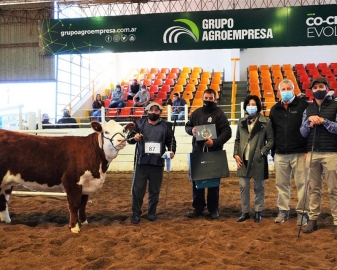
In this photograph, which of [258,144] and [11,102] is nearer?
[258,144]

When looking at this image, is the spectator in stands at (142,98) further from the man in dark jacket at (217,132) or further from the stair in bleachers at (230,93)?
the man in dark jacket at (217,132)

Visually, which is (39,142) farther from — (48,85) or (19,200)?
(48,85)

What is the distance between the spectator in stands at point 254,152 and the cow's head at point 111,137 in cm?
142

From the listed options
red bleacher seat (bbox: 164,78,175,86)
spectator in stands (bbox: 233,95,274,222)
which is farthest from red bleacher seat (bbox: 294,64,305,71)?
spectator in stands (bbox: 233,95,274,222)

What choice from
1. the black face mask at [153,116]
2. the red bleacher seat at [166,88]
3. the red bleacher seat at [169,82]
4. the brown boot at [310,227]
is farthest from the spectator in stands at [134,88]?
the brown boot at [310,227]

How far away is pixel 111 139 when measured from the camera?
4.84 m

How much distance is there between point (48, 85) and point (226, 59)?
25.0 feet

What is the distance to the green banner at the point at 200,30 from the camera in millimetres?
8738

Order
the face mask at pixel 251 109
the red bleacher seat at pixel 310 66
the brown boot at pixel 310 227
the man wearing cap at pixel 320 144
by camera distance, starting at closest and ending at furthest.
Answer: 1. the man wearing cap at pixel 320 144
2. the brown boot at pixel 310 227
3. the face mask at pixel 251 109
4. the red bleacher seat at pixel 310 66

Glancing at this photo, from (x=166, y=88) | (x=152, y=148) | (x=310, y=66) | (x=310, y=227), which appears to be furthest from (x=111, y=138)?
(x=310, y=66)

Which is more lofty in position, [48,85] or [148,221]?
[48,85]

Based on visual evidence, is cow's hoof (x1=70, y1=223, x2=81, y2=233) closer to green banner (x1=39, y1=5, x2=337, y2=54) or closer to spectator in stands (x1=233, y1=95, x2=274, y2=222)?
spectator in stands (x1=233, y1=95, x2=274, y2=222)

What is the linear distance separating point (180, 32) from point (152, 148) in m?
4.64

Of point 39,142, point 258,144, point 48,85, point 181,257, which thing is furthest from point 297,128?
point 48,85
